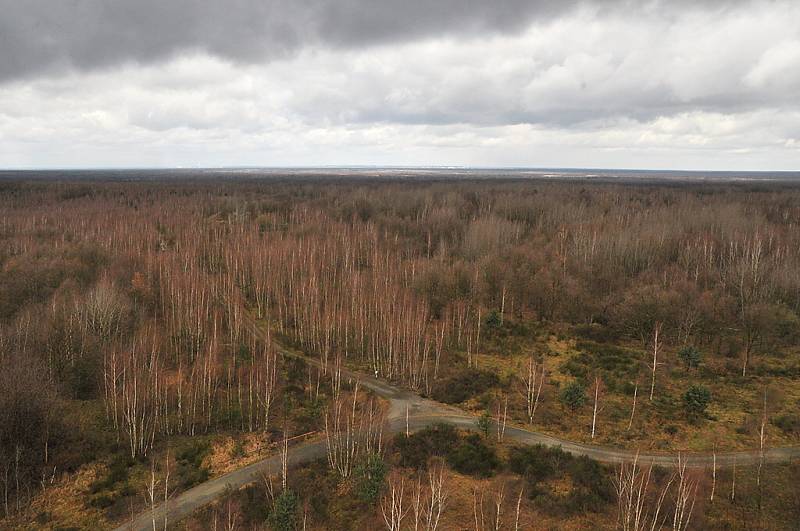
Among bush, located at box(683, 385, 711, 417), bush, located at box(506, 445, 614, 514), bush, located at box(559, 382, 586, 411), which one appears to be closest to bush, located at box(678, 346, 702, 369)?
bush, located at box(683, 385, 711, 417)

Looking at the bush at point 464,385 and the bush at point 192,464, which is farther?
the bush at point 464,385

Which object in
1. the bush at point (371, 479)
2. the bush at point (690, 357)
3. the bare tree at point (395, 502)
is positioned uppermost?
the bush at point (690, 357)

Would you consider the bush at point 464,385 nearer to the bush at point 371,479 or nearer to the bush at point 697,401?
the bush at point 371,479

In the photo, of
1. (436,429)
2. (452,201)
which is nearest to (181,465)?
(436,429)

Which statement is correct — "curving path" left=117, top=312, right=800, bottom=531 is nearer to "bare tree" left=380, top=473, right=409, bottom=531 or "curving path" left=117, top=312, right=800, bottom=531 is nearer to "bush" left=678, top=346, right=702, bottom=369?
"bare tree" left=380, top=473, right=409, bottom=531

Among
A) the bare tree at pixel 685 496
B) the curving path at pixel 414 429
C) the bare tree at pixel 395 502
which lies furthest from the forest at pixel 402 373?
the curving path at pixel 414 429

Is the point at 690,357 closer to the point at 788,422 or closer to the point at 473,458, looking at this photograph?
the point at 788,422
